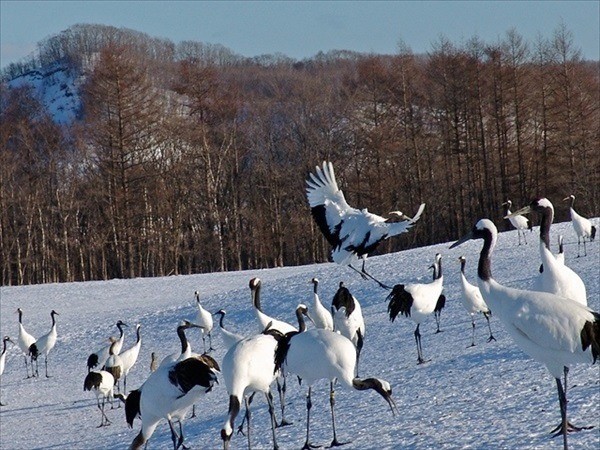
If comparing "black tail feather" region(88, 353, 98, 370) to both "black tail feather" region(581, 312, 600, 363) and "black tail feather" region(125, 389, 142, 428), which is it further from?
"black tail feather" region(581, 312, 600, 363)

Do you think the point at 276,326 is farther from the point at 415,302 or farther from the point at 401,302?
the point at 415,302

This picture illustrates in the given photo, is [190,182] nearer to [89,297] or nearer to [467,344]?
[89,297]

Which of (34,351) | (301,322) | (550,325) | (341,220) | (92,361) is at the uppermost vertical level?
Result: (341,220)

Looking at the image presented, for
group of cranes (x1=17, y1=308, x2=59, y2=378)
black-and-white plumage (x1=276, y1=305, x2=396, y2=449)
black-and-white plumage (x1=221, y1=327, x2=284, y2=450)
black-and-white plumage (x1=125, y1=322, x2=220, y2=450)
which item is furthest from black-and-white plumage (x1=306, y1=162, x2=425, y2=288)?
group of cranes (x1=17, y1=308, x2=59, y2=378)

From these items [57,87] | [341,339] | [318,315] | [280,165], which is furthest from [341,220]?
[57,87]

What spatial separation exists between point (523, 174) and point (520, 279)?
24.9 m

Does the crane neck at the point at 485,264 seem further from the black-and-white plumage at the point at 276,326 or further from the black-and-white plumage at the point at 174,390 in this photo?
the black-and-white plumage at the point at 276,326

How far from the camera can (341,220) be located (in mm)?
14961

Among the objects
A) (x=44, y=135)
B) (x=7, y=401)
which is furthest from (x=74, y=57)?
(x=7, y=401)

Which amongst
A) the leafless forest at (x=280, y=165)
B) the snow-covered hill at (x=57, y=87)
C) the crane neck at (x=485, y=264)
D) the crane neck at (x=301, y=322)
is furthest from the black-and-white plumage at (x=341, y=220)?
the snow-covered hill at (x=57, y=87)

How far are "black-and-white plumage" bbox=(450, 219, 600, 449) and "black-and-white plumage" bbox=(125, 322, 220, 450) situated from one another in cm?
321

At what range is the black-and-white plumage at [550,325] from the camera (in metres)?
7.03

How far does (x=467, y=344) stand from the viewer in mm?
13102

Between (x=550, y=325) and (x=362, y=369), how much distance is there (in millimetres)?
6525
